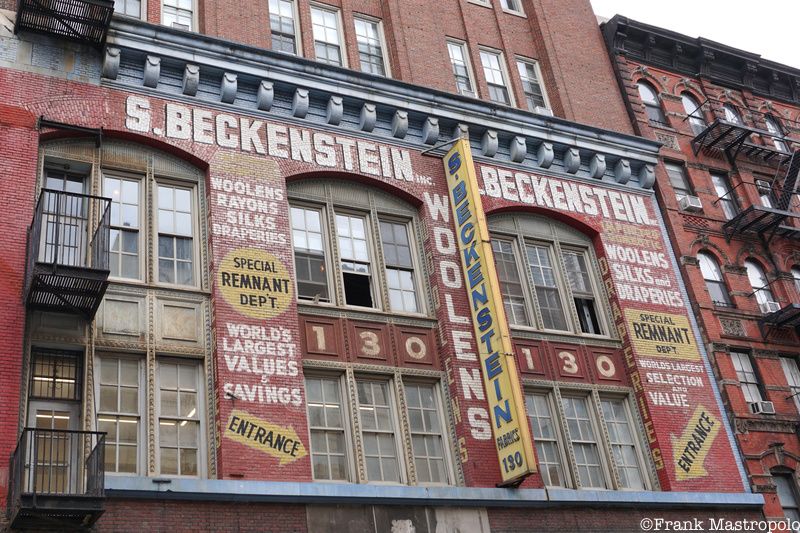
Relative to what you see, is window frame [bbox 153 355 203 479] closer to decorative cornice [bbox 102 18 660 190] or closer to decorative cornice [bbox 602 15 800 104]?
decorative cornice [bbox 102 18 660 190]

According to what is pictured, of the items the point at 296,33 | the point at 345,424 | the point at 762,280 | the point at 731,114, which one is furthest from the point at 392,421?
the point at 731,114

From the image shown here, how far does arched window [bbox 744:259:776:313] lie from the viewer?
27.1 meters

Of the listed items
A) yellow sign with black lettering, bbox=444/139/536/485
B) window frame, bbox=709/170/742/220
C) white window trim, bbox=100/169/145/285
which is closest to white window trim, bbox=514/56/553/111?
yellow sign with black lettering, bbox=444/139/536/485

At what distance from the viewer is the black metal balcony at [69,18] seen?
1931 cm

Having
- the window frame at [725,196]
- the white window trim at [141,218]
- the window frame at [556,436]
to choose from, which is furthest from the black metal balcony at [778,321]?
the white window trim at [141,218]

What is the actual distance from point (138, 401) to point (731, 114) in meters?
22.9

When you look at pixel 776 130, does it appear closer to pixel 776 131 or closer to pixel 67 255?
pixel 776 131

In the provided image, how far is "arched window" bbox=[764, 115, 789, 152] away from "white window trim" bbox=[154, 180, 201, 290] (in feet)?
67.8

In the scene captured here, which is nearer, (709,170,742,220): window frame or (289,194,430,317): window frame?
(289,194,430,317): window frame

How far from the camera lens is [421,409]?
20.0m

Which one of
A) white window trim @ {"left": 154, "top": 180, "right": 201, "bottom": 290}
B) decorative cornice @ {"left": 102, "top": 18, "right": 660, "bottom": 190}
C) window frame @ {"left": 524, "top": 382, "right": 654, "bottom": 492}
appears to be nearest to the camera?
white window trim @ {"left": 154, "top": 180, "right": 201, "bottom": 290}

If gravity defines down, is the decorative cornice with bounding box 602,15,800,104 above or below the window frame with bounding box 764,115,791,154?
above

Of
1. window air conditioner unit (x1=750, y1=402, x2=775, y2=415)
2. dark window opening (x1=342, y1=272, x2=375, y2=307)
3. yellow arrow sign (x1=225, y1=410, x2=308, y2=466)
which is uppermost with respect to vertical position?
dark window opening (x1=342, y1=272, x2=375, y2=307)

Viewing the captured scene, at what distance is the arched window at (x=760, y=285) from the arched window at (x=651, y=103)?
5244mm
